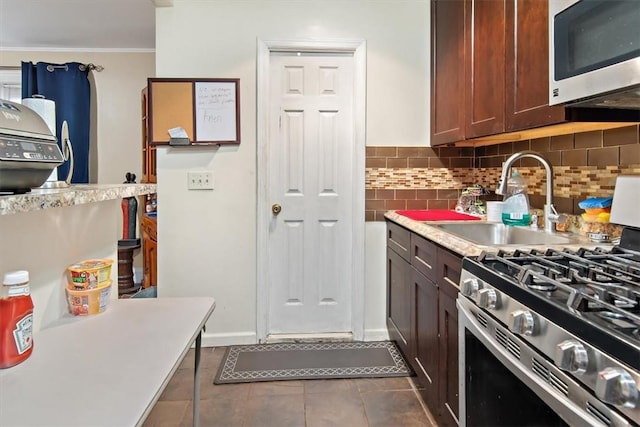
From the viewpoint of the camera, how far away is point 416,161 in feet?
9.37

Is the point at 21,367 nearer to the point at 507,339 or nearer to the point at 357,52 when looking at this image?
the point at 507,339

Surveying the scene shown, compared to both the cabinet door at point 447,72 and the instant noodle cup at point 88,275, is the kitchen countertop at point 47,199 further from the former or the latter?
the cabinet door at point 447,72

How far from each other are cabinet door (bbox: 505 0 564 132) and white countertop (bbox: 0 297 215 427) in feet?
4.61

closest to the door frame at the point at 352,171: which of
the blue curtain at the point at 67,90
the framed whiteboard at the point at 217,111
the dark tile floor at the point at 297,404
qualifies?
the framed whiteboard at the point at 217,111

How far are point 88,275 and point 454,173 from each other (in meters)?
2.32

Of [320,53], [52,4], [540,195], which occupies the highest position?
[52,4]

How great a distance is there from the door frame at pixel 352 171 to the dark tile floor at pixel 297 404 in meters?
0.59

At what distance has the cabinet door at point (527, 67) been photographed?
60.4 inches

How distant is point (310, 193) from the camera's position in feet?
9.31

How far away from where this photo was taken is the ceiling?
3074 millimetres

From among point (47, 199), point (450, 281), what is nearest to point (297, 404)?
point (450, 281)

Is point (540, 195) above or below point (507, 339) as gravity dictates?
above

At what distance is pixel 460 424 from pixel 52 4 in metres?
3.69

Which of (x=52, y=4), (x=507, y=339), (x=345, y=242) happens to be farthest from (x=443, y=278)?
(x=52, y=4)
